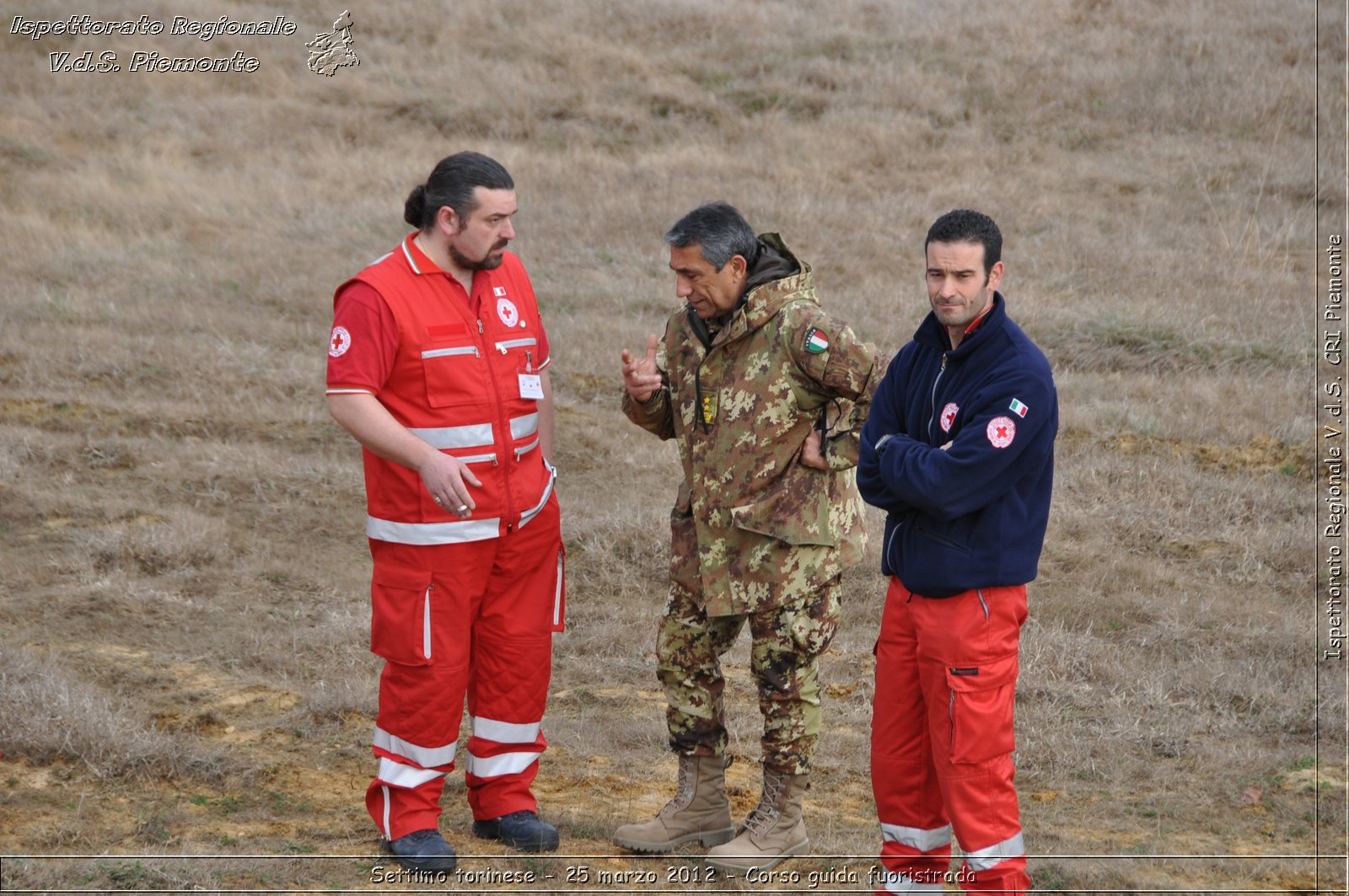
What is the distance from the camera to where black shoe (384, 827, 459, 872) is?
444cm

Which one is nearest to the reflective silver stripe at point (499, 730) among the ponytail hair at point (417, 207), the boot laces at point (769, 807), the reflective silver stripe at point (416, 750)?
the reflective silver stripe at point (416, 750)

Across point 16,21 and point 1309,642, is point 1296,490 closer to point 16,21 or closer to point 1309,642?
point 1309,642

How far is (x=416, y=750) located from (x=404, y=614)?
477 millimetres

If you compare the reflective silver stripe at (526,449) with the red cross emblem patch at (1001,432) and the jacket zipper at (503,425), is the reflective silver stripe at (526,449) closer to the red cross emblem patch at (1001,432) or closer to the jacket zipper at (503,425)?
the jacket zipper at (503,425)

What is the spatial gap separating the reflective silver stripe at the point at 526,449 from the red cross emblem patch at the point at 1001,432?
1.62 meters

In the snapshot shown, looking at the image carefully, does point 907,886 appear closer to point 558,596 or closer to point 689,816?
point 689,816

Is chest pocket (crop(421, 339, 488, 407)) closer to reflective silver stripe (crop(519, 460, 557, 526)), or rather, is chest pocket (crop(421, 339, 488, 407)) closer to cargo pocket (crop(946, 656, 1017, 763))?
reflective silver stripe (crop(519, 460, 557, 526))

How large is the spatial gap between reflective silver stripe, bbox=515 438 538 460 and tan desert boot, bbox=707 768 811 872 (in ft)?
4.52

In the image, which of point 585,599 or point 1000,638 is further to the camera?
point 585,599

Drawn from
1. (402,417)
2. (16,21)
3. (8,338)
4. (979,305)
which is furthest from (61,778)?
(16,21)

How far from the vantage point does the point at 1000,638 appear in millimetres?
3812

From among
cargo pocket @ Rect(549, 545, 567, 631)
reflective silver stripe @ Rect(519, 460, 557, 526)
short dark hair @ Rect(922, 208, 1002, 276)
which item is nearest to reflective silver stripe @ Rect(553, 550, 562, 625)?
cargo pocket @ Rect(549, 545, 567, 631)

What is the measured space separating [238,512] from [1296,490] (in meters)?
6.81
